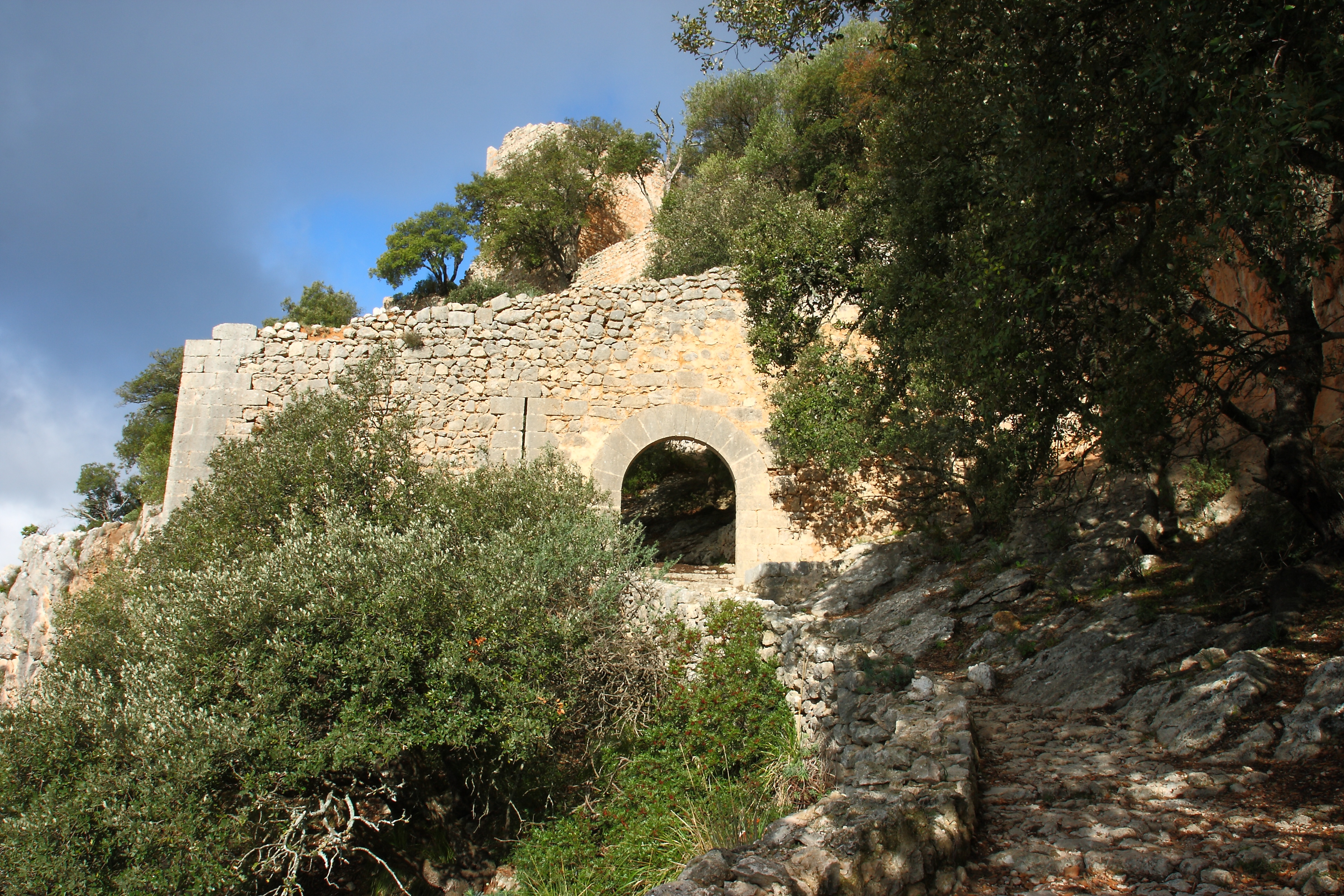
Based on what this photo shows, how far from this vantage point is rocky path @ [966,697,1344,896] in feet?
10.3

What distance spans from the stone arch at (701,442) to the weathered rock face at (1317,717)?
7.98 m

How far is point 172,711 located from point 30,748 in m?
1.84

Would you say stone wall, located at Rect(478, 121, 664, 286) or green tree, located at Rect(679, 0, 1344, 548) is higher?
stone wall, located at Rect(478, 121, 664, 286)

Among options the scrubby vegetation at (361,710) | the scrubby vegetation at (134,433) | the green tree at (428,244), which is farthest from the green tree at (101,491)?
the scrubby vegetation at (361,710)

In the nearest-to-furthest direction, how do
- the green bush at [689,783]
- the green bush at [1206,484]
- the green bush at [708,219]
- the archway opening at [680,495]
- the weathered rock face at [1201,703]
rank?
the weathered rock face at [1201,703], the green bush at [689,783], the green bush at [1206,484], the archway opening at [680,495], the green bush at [708,219]

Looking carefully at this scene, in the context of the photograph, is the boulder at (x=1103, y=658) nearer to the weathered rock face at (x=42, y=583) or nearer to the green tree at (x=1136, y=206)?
the green tree at (x=1136, y=206)

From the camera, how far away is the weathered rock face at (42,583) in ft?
48.6

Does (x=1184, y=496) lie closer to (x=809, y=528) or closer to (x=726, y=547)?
(x=809, y=528)

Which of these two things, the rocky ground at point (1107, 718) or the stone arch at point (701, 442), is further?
the stone arch at point (701, 442)

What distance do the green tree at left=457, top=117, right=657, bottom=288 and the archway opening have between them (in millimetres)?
12008

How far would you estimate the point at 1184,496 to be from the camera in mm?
8211

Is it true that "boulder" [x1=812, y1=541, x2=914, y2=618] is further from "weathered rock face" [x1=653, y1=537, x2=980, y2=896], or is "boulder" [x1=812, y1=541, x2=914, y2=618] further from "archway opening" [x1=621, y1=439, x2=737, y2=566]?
"archway opening" [x1=621, y1=439, x2=737, y2=566]

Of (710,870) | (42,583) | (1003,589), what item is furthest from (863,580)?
(42,583)

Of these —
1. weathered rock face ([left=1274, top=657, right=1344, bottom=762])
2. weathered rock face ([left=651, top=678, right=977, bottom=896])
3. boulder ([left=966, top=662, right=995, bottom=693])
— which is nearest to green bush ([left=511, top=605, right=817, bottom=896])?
boulder ([left=966, top=662, right=995, bottom=693])
